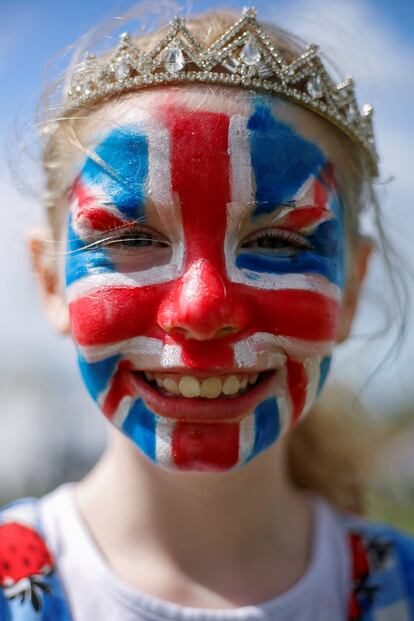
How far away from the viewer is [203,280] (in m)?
1.51

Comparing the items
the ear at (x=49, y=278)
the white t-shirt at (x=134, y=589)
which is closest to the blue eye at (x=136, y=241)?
the ear at (x=49, y=278)

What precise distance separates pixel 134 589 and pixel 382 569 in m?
0.69

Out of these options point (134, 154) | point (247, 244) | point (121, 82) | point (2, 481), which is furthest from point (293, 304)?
point (2, 481)

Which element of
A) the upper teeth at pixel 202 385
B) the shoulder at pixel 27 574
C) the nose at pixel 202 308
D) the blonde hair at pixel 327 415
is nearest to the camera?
the nose at pixel 202 308

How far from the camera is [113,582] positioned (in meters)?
1.76

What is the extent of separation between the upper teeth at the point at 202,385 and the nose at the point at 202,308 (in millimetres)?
111

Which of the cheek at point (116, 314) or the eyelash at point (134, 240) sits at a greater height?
the eyelash at point (134, 240)

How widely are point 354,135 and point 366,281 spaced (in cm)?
50

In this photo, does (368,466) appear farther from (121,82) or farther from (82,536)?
(121,82)

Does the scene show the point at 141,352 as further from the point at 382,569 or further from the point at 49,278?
the point at 382,569

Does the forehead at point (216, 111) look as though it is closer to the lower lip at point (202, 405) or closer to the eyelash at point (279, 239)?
the eyelash at point (279, 239)

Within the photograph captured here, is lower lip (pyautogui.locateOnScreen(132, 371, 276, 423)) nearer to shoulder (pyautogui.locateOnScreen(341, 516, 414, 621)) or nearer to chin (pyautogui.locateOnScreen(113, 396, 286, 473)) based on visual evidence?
chin (pyautogui.locateOnScreen(113, 396, 286, 473))

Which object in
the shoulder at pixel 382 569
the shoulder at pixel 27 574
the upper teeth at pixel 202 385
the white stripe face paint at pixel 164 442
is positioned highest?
the upper teeth at pixel 202 385

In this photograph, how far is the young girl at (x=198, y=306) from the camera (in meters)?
1.56
